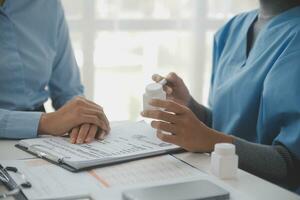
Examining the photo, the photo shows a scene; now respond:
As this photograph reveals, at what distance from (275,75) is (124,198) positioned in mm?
561

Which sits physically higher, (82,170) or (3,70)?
(3,70)

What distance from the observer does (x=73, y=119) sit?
1117 millimetres

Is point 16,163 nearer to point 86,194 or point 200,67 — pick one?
point 86,194

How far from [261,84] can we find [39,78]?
2.09 feet

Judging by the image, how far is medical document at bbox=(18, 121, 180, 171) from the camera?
925 millimetres

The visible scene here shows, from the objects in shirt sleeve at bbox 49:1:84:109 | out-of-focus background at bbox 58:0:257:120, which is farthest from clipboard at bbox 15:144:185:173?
out-of-focus background at bbox 58:0:257:120

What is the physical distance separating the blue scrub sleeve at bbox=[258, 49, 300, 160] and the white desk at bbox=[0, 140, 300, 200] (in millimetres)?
215

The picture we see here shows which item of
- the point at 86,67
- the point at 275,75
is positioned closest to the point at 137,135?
the point at 275,75

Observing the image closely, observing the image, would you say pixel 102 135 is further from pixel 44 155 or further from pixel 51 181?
pixel 51 181

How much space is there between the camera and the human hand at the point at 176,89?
129 cm

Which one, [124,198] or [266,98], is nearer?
[124,198]

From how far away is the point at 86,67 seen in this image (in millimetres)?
1901

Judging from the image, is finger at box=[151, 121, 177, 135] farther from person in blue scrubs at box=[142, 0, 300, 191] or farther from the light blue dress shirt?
the light blue dress shirt

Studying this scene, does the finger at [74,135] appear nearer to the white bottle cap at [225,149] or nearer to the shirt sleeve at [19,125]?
the shirt sleeve at [19,125]
